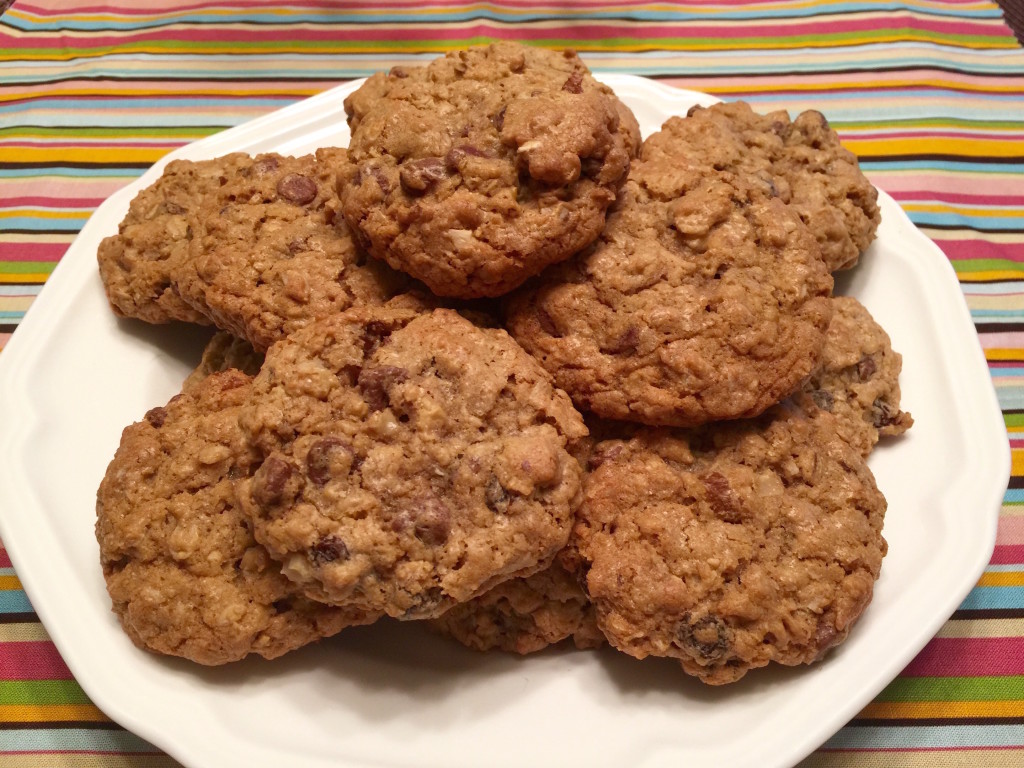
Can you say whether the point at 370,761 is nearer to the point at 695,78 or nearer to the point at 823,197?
the point at 823,197

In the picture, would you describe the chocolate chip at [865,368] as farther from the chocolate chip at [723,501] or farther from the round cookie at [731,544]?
Answer: the chocolate chip at [723,501]

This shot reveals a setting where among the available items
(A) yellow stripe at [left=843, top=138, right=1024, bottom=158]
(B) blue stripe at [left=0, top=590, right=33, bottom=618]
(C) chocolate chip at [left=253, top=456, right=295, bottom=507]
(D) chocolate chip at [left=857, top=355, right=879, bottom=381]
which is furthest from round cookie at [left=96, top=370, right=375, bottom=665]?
(A) yellow stripe at [left=843, top=138, right=1024, bottom=158]

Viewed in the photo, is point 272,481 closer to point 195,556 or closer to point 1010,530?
point 195,556

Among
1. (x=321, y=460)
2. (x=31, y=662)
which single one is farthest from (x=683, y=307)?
(x=31, y=662)

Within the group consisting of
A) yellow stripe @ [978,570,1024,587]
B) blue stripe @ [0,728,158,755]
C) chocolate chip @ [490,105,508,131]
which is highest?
chocolate chip @ [490,105,508,131]

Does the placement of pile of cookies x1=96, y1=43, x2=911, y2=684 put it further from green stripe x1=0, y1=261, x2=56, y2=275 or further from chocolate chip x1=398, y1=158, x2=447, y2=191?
green stripe x1=0, y1=261, x2=56, y2=275

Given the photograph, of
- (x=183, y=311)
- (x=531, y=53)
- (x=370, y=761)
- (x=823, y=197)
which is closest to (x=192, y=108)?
(x=183, y=311)
